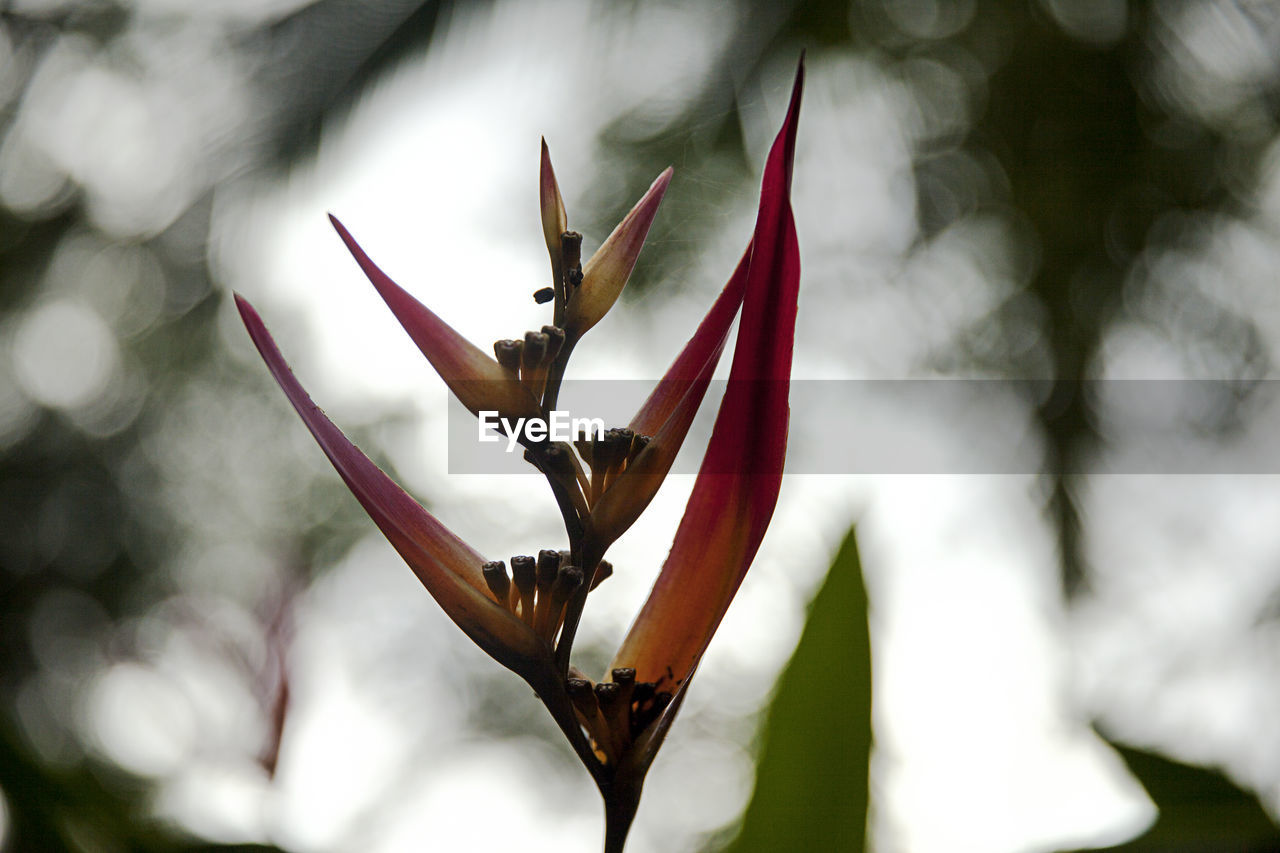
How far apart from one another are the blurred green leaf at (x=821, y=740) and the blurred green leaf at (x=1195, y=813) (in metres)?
0.08

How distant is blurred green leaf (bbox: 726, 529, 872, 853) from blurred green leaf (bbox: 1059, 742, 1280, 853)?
8 centimetres

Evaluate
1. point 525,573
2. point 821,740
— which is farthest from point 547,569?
point 821,740

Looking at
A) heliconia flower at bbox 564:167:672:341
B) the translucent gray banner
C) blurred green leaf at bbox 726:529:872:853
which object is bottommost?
the translucent gray banner

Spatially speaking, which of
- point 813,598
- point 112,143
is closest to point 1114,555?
point 813,598

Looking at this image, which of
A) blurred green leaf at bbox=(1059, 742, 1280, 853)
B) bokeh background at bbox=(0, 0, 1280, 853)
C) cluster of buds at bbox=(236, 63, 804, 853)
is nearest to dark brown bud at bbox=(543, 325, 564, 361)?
cluster of buds at bbox=(236, 63, 804, 853)

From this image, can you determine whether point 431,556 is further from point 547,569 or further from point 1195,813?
point 1195,813

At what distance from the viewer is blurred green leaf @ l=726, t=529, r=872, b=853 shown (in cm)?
30

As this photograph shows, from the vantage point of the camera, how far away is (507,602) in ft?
0.64

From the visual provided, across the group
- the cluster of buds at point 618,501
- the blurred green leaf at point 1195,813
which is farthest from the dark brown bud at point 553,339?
the blurred green leaf at point 1195,813

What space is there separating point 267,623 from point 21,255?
281cm

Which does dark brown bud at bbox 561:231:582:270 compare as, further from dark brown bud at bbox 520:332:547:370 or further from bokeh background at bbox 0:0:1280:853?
bokeh background at bbox 0:0:1280:853

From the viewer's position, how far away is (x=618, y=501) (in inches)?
7.7

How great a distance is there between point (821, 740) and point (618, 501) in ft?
0.54

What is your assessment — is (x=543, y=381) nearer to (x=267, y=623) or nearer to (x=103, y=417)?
(x=267, y=623)
